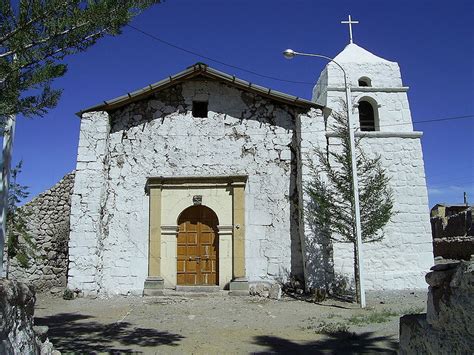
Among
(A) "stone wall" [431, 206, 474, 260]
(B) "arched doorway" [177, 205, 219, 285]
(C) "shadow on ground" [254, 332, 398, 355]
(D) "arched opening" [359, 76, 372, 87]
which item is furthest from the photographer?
(A) "stone wall" [431, 206, 474, 260]

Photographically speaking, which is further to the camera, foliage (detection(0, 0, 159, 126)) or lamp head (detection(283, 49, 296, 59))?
lamp head (detection(283, 49, 296, 59))

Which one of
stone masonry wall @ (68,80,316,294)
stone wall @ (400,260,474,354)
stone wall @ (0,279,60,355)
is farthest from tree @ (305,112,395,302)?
stone wall @ (0,279,60,355)

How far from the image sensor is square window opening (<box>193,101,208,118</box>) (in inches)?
524

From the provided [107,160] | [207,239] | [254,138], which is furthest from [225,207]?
[107,160]

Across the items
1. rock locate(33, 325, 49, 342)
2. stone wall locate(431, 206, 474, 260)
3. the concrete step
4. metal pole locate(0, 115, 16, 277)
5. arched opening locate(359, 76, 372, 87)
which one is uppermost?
arched opening locate(359, 76, 372, 87)

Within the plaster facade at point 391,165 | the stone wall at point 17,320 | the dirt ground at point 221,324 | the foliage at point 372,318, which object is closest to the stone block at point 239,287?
the dirt ground at point 221,324

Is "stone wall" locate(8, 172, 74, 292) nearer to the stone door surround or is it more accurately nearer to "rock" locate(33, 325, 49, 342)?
the stone door surround

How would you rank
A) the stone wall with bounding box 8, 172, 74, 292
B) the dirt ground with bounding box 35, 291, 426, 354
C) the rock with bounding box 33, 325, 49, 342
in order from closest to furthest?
the rock with bounding box 33, 325, 49, 342
the dirt ground with bounding box 35, 291, 426, 354
the stone wall with bounding box 8, 172, 74, 292

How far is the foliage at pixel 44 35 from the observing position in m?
4.49

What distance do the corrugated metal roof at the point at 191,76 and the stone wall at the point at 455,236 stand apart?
23.8 feet

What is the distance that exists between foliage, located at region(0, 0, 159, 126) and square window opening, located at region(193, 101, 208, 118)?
26.8ft

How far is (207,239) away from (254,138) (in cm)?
318

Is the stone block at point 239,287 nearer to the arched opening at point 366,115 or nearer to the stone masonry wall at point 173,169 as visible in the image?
the stone masonry wall at point 173,169

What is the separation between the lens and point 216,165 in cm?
1277
